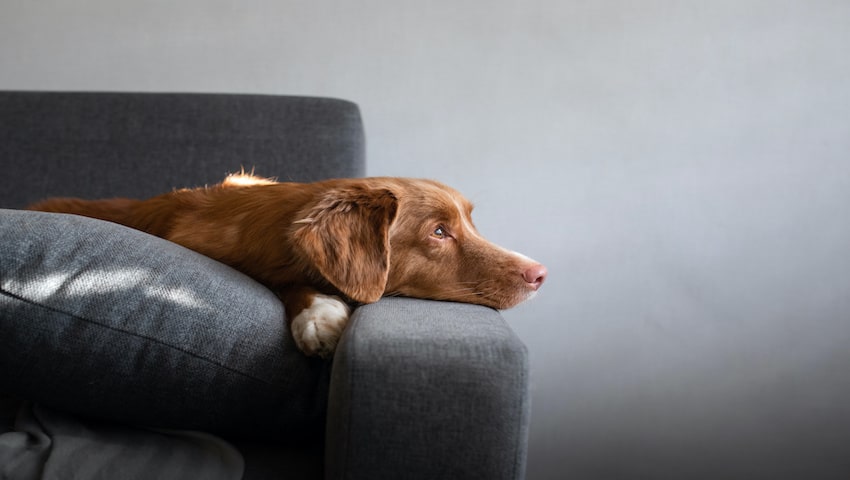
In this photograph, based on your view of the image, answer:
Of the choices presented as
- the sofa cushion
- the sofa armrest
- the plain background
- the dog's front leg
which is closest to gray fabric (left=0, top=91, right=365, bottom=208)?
the plain background

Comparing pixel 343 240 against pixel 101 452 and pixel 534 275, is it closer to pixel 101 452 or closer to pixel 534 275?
pixel 534 275

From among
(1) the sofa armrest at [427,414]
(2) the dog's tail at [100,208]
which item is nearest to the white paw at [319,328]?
(1) the sofa armrest at [427,414]

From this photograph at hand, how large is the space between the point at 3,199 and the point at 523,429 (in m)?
2.07

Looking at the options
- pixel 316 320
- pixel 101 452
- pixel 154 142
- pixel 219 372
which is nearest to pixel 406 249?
pixel 316 320

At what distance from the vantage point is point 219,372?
1157 mm

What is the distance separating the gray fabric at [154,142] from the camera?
92.8 inches

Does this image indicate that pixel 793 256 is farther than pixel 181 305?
Yes

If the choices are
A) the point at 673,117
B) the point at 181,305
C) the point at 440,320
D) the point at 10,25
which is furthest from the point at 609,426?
the point at 10,25

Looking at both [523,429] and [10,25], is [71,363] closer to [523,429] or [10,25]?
[523,429]

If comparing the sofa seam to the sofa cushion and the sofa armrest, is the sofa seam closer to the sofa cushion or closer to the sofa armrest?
the sofa cushion

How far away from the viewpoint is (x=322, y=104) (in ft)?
8.04

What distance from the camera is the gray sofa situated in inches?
39.0

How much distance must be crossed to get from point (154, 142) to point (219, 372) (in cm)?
147

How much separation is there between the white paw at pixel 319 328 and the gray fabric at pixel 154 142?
1.09 meters
